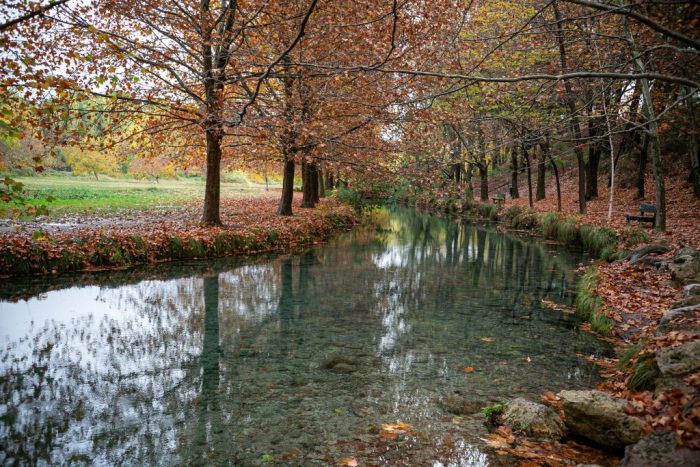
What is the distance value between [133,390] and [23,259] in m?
7.61

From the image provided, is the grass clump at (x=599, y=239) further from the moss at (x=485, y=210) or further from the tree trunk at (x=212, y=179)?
the tree trunk at (x=212, y=179)

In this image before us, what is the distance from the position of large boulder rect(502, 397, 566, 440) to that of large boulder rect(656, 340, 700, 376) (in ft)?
3.99

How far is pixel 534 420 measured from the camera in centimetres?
492

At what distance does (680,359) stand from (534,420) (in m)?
1.61

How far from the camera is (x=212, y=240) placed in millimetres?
15180

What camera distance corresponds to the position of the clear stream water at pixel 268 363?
15.7ft

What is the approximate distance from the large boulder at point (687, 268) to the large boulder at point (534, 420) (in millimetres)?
5602

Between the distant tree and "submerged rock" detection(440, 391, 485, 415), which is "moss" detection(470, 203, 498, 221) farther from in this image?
the distant tree

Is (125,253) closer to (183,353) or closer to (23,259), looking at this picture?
(23,259)

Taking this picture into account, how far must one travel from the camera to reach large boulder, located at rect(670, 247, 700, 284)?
348 inches

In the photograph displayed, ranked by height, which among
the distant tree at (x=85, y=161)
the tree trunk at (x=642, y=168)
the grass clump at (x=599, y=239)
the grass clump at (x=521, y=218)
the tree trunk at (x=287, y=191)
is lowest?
the grass clump at (x=599, y=239)

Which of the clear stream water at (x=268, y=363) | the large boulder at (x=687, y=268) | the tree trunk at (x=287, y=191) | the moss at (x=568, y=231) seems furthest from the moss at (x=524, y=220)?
the large boulder at (x=687, y=268)

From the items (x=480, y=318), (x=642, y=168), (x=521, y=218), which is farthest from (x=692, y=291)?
(x=642, y=168)

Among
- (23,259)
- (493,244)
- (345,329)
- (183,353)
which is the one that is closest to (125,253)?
(23,259)
